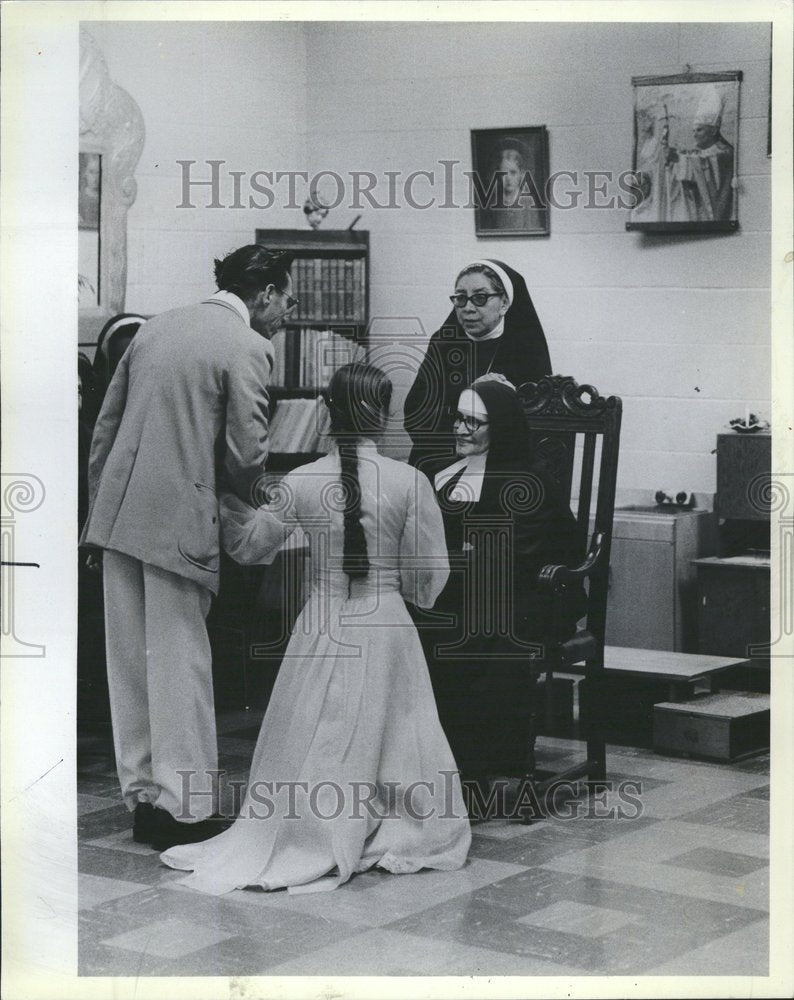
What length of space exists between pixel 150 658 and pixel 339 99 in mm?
3426

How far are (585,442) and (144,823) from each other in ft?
6.78

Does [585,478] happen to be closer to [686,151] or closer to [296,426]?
[296,426]

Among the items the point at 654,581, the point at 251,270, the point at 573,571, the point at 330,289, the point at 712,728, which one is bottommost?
the point at 712,728

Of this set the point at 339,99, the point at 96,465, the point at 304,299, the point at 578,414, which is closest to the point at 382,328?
the point at 304,299

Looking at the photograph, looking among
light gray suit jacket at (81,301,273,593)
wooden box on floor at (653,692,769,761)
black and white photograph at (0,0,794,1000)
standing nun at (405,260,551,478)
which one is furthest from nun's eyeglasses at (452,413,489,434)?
wooden box on floor at (653,692,769,761)

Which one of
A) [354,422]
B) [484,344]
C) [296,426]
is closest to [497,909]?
[354,422]

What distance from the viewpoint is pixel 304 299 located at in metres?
6.73

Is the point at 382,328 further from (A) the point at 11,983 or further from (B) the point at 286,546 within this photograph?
(A) the point at 11,983

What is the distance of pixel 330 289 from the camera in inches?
269

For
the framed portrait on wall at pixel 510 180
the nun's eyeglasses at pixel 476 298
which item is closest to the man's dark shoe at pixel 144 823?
the nun's eyeglasses at pixel 476 298

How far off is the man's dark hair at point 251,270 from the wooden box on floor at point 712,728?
2353 millimetres

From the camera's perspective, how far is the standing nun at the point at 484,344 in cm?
550

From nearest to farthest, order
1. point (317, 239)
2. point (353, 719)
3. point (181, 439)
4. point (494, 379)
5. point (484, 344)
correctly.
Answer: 1. point (353, 719)
2. point (181, 439)
3. point (494, 379)
4. point (484, 344)
5. point (317, 239)

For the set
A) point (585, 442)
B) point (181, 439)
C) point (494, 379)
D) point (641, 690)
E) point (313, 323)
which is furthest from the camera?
point (313, 323)
